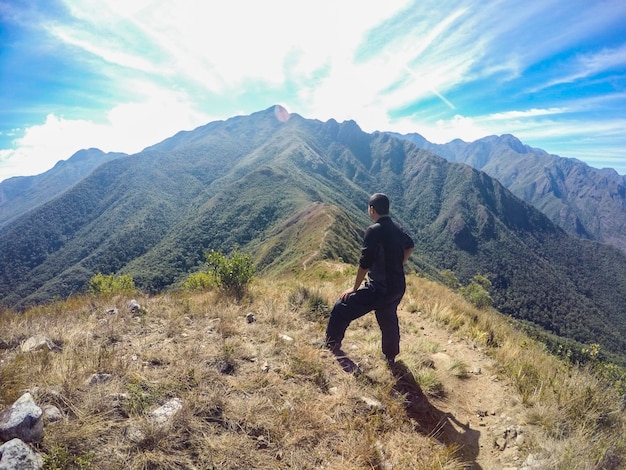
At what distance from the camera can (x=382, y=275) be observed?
15.2 feet

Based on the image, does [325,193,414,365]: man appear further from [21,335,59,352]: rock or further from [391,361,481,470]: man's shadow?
[21,335,59,352]: rock

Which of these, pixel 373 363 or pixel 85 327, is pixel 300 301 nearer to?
pixel 373 363

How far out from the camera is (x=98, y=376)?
376 cm

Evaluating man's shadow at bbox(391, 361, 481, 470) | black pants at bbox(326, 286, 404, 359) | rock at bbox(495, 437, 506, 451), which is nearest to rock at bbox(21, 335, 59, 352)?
black pants at bbox(326, 286, 404, 359)

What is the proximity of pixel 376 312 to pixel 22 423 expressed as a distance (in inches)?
163

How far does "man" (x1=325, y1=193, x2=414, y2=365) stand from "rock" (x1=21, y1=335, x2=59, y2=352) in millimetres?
4354

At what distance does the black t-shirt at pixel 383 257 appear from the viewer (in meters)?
4.61

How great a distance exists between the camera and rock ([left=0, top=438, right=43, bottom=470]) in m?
2.28

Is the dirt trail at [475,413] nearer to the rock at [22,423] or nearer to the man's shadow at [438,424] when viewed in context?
the man's shadow at [438,424]

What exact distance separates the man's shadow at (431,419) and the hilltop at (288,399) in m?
0.02

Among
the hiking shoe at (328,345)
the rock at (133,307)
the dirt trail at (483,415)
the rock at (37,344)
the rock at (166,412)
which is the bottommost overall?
the dirt trail at (483,415)

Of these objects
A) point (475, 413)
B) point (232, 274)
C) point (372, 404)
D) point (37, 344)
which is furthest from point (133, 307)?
point (475, 413)

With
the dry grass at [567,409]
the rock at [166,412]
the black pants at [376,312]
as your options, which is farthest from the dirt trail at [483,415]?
the rock at [166,412]

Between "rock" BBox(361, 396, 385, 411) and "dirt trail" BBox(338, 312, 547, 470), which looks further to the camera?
"rock" BBox(361, 396, 385, 411)
